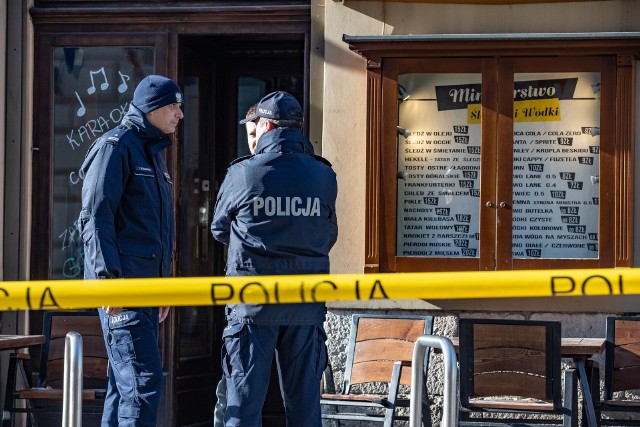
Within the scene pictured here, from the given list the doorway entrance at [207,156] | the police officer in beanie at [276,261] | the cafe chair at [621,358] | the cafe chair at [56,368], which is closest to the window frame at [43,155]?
the cafe chair at [56,368]

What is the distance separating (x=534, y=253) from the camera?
7.68 metres

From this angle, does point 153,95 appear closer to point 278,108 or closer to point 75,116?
point 278,108

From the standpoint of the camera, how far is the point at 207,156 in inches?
340

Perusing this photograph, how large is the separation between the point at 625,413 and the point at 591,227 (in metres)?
1.11

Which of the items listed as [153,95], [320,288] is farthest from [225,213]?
[320,288]

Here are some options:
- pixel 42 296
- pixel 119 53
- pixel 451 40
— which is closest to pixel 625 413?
pixel 451 40

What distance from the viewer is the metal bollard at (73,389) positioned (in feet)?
14.4

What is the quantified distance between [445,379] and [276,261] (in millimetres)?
1236

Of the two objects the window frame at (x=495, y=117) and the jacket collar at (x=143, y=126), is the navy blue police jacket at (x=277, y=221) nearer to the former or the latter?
the jacket collar at (x=143, y=126)

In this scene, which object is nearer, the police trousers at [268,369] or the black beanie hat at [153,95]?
the police trousers at [268,369]

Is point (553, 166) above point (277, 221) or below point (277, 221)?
above

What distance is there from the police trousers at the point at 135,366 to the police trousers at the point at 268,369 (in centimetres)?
31

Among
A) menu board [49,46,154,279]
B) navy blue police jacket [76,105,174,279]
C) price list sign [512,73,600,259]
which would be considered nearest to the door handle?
menu board [49,46,154,279]

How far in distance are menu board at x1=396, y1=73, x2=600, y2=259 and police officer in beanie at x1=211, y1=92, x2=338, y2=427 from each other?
2.31 m
